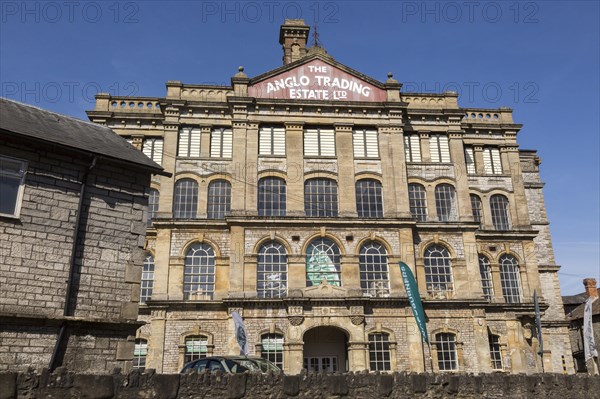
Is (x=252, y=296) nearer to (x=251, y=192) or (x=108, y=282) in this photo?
(x=251, y=192)

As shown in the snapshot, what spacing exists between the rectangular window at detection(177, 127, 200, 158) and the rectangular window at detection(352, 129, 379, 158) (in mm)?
8853

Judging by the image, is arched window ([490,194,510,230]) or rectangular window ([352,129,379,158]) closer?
rectangular window ([352,129,379,158])

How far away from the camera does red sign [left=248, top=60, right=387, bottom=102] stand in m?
29.6

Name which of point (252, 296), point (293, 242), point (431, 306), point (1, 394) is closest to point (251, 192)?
point (293, 242)

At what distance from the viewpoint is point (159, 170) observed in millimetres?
15656

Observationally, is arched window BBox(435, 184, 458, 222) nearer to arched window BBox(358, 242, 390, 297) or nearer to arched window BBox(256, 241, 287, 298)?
arched window BBox(358, 242, 390, 297)

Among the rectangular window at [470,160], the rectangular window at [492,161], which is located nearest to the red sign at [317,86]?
the rectangular window at [470,160]

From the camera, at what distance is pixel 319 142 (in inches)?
1142

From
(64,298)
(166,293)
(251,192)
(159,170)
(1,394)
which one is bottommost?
(1,394)

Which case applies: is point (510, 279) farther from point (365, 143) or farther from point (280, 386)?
point (280, 386)

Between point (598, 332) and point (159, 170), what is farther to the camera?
point (598, 332)

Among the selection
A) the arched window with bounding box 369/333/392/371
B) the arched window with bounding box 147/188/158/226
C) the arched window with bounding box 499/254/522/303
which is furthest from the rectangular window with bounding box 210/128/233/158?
the arched window with bounding box 499/254/522/303

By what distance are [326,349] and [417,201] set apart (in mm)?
9670

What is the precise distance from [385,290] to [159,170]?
1460cm
